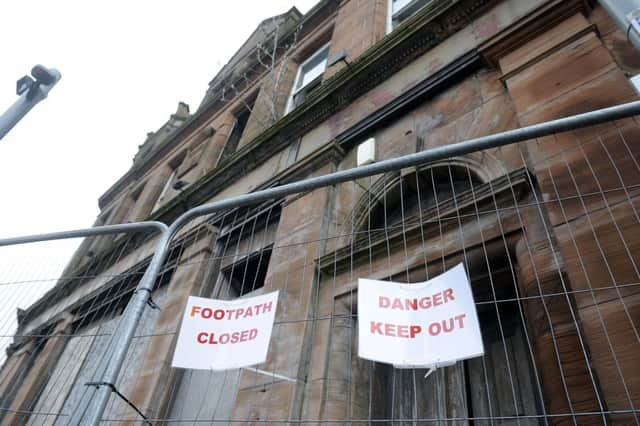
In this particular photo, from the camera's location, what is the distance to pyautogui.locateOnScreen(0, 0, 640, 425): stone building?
268cm

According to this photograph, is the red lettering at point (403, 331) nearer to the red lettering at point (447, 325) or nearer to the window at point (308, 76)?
the red lettering at point (447, 325)

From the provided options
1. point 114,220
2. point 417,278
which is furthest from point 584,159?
point 114,220

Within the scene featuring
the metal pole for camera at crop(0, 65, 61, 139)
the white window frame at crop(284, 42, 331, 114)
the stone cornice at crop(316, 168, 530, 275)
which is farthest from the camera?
the white window frame at crop(284, 42, 331, 114)

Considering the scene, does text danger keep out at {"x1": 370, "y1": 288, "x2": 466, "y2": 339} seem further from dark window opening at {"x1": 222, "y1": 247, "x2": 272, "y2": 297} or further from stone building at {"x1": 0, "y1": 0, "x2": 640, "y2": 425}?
dark window opening at {"x1": 222, "y1": 247, "x2": 272, "y2": 297}

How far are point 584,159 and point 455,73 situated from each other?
2.53 metres

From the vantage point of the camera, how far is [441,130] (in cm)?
487

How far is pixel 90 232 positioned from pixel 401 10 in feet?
24.0

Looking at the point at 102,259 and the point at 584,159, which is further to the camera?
the point at 102,259

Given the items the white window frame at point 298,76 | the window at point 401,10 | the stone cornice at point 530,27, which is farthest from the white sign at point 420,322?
the white window frame at point 298,76

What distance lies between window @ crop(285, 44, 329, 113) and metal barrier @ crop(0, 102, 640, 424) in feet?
16.6

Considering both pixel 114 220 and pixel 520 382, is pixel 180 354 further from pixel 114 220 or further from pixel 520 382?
pixel 114 220

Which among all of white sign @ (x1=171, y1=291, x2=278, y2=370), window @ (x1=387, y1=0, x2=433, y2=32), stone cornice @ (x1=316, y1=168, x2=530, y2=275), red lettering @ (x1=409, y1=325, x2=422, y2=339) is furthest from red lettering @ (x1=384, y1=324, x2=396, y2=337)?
window @ (x1=387, y1=0, x2=433, y2=32)

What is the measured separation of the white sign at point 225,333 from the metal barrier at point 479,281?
46cm

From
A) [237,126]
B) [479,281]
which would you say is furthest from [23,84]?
[237,126]
